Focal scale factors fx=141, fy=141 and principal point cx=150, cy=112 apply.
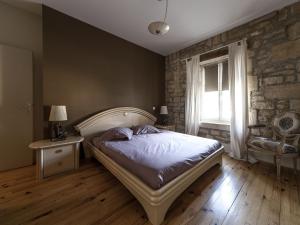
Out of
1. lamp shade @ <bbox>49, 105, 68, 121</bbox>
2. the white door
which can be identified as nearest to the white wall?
the white door

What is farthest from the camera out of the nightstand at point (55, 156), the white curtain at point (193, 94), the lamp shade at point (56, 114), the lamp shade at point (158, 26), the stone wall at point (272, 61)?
the white curtain at point (193, 94)

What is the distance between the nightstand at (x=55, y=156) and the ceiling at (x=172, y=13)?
2.40m

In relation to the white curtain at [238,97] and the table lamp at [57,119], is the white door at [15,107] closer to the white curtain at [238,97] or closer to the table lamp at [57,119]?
the table lamp at [57,119]

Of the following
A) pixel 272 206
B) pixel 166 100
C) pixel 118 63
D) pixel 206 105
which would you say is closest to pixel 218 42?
pixel 206 105

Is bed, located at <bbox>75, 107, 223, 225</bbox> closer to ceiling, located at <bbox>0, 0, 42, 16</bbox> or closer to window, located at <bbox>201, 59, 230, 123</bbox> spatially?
window, located at <bbox>201, 59, 230, 123</bbox>

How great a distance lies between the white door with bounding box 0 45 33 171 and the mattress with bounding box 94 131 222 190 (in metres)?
1.41

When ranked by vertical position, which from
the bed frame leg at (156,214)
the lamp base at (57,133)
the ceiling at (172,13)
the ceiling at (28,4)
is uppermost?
the ceiling at (28,4)

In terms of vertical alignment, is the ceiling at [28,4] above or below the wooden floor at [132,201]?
above

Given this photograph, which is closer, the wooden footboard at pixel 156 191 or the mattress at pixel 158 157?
the wooden footboard at pixel 156 191

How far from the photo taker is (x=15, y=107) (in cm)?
254

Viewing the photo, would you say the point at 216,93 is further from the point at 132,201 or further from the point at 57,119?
the point at 57,119

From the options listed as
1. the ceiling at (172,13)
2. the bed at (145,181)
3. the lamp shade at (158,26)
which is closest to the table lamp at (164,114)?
the bed at (145,181)

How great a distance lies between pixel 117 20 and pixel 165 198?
3223 millimetres

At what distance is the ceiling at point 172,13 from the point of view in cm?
243
